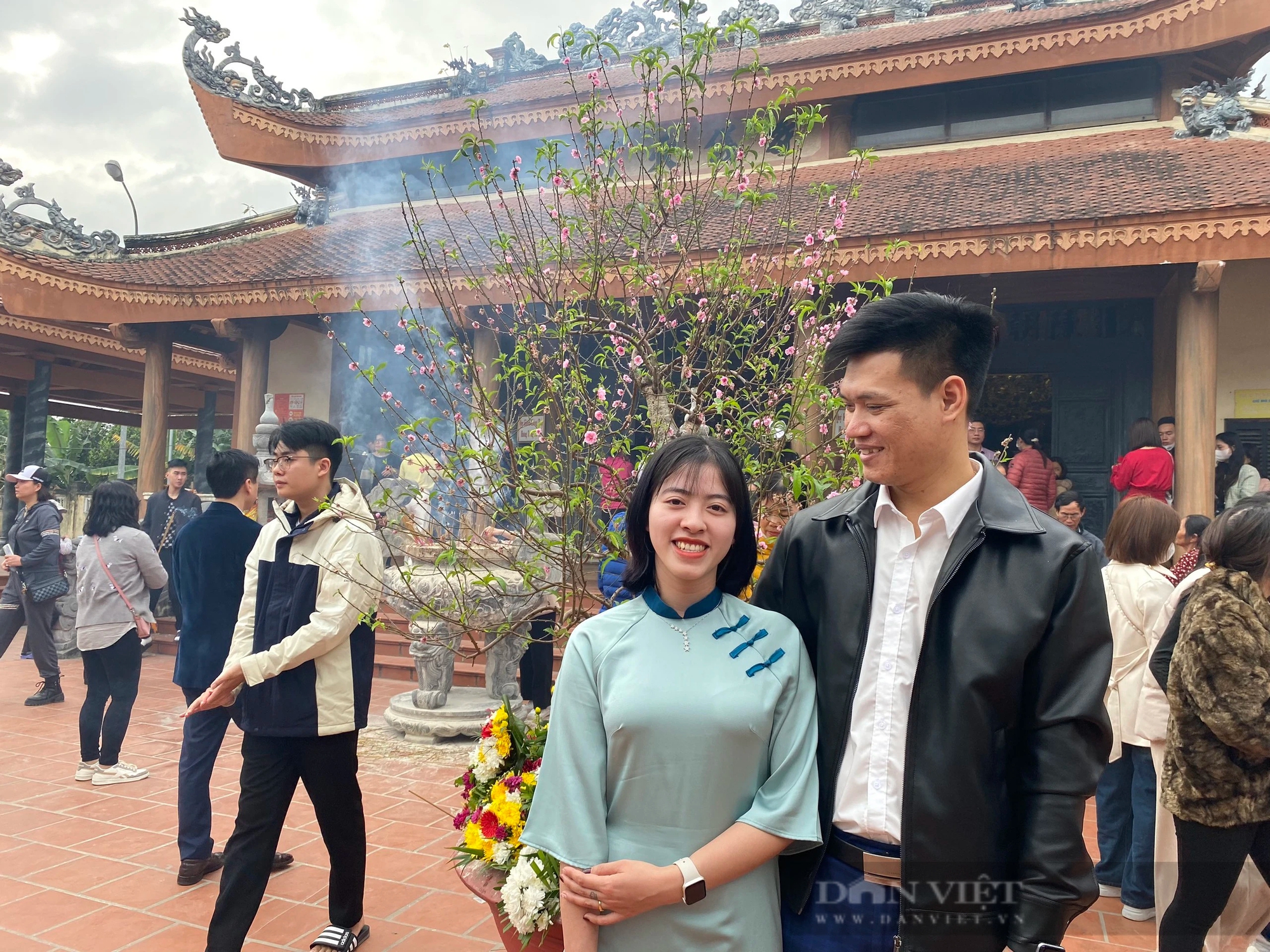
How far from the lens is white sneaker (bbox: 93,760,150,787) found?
4.99 meters

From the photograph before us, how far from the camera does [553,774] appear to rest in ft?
5.29

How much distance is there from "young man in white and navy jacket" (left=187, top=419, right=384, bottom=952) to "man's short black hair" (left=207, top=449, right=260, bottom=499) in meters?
1.00

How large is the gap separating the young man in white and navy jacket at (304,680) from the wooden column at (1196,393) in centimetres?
692

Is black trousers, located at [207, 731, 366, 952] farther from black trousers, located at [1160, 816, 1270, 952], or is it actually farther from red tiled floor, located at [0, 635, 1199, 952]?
black trousers, located at [1160, 816, 1270, 952]

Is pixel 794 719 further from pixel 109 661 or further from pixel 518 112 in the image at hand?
pixel 518 112

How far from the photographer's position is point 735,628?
1700mm

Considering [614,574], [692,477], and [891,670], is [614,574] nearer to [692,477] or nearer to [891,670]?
[692,477]

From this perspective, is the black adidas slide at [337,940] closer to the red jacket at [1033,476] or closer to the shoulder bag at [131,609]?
the shoulder bag at [131,609]

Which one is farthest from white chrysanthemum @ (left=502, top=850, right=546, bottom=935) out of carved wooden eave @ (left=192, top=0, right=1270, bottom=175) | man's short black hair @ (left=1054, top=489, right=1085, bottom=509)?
carved wooden eave @ (left=192, top=0, right=1270, bottom=175)

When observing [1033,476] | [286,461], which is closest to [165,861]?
[286,461]

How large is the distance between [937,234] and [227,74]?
1025 cm

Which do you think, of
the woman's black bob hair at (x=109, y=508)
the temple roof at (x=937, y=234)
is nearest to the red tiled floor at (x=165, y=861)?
the woman's black bob hair at (x=109, y=508)

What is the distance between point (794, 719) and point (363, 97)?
1424cm

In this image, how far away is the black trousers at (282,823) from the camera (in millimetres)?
2838
